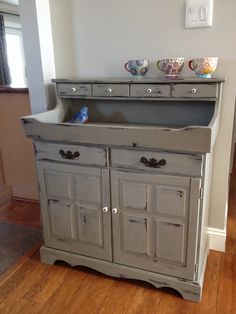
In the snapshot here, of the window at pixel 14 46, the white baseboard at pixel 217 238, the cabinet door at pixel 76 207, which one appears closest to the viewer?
the cabinet door at pixel 76 207

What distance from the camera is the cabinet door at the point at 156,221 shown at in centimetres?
127

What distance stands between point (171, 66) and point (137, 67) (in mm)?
185

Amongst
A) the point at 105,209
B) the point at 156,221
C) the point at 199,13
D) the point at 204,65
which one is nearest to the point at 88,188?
the point at 105,209

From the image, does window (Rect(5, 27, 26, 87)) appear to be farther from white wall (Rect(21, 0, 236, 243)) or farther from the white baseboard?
the white baseboard

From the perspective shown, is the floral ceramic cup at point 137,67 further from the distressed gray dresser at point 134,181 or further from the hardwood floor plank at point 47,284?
the hardwood floor plank at point 47,284

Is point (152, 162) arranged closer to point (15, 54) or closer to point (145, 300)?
point (145, 300)

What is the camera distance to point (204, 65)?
139 cm

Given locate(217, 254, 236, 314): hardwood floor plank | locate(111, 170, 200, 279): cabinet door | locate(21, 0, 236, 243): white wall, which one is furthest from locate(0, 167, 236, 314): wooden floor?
locate(21, 0, 236, 243): white wall

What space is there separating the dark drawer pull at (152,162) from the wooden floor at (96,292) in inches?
26.7

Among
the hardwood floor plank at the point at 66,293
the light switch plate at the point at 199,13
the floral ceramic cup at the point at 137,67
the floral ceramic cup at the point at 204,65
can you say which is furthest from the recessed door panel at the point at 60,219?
the light switch plate at the point at 199,13

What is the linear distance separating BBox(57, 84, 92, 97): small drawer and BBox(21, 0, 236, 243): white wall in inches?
6.9

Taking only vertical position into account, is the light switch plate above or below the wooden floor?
above

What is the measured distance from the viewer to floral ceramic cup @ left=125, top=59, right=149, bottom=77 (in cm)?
152

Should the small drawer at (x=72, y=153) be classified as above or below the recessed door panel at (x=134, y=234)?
above
